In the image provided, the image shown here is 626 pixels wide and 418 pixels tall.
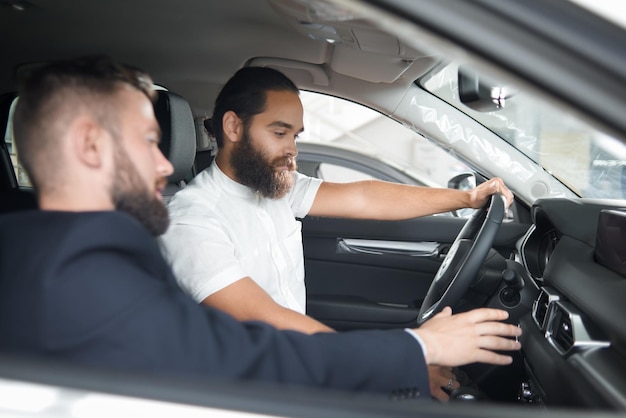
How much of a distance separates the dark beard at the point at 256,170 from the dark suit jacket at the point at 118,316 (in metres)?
0.85

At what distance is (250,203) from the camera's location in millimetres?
1888

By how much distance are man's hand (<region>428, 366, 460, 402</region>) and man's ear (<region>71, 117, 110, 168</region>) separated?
905 mm

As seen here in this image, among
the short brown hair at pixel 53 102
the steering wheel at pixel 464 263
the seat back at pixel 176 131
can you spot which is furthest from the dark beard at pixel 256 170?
the short brown hair at pixel 53 102

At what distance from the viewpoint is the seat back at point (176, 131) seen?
6.04 ft

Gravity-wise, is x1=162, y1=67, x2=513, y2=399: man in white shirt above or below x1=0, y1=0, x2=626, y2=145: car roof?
below

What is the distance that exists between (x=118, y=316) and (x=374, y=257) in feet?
7.14

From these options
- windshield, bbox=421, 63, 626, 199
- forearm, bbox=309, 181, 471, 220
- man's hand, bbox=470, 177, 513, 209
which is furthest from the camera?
forearm, bbox=309, 181, 471, 220

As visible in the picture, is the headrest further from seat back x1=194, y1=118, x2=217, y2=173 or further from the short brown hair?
seat back x1=194, y1=118, x2=217, y2=173

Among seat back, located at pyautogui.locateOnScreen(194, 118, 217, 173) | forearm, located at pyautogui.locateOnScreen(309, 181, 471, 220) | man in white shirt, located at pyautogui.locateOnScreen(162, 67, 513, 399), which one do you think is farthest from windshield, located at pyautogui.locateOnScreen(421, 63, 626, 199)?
seat back, located at pyautogui.locateOnScreen(194, 118, 217, 173)

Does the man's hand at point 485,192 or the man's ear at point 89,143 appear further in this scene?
the man's hand at point 485,192

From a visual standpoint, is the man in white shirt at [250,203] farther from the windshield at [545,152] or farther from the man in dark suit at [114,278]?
the man in dark suit at [114,278]

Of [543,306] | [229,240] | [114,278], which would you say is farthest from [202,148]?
[114,278]

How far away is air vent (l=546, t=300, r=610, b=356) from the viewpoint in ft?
4.62

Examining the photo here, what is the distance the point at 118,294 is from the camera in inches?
35.4
